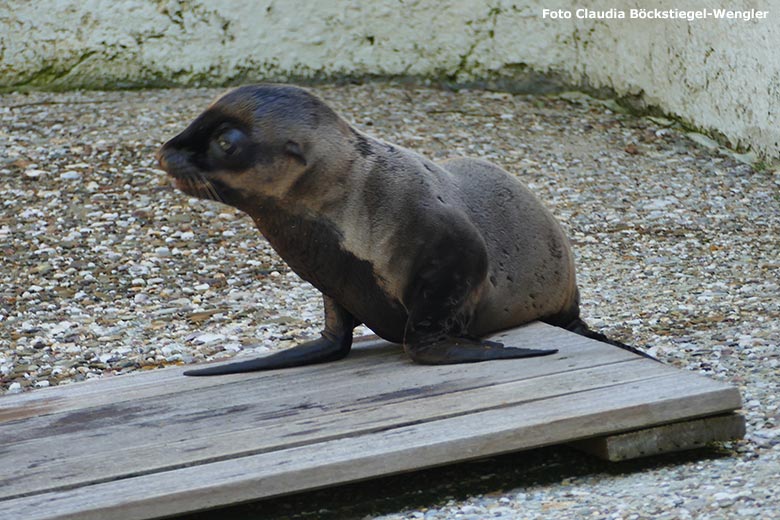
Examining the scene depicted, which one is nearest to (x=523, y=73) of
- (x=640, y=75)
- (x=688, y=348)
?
(x=640, y=75)

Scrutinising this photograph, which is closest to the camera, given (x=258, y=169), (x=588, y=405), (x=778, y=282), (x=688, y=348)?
(x=588, y=405)

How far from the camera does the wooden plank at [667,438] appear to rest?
3.03 m

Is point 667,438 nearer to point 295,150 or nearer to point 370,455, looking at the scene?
point 370,455

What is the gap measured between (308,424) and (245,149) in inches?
31.6

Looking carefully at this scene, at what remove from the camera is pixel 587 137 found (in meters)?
8.25

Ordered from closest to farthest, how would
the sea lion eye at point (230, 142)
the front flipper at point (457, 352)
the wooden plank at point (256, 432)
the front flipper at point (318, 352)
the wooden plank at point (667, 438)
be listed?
the wooden plank at point (256, 432)
the wooden plank at point (667, 438)
the sea lion eye at point (230, 142)
the front flipper at point (457, 352)
the front flipper at point (318, 352)

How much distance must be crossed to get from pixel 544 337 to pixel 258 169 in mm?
1092

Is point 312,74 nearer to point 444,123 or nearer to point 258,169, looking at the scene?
point 444,123

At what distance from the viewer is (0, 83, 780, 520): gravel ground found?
10.1 feet

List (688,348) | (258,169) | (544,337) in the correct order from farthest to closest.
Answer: (688,348) → (544,337) → (258,169)

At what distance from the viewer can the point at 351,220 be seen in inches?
136

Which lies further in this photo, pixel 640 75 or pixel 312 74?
pixel 312 74

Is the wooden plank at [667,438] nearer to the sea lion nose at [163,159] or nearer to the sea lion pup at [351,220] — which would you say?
the sea lion pup at [351,220]

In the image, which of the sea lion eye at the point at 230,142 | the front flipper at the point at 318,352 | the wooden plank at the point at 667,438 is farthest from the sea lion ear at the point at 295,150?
the wooden plank at the point at 667,438
